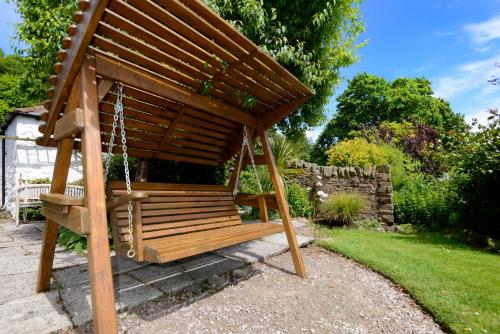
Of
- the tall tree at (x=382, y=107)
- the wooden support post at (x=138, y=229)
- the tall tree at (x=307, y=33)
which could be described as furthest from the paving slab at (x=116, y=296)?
the tall tree at (x=382, y=107)

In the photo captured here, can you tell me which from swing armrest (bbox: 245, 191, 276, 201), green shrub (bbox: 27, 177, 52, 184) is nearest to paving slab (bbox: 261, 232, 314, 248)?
swing armrest (bbox: 245, 191, 276, 201)

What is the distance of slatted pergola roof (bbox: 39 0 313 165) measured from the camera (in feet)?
6.17

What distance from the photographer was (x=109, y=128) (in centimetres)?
314

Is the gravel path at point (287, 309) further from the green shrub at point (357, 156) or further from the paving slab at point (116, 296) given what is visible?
the green shrub at point (357, 156)

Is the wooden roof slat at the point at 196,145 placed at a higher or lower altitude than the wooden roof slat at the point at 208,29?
lower

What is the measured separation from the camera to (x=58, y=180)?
2.35 m

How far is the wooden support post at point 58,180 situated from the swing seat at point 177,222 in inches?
19.2

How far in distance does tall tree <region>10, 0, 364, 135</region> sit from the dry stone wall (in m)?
2.37

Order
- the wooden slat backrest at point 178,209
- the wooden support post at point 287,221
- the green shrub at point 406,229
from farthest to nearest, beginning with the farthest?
1. the green shrub at point 406,229
2. the wooden support post at point 287,221
3. the wooden slat backrest at point 178,209

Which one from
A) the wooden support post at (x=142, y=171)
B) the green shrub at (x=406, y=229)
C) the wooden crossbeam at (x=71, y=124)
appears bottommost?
the green shrub at (x=406, y=229)

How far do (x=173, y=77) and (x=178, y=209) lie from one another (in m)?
1.54

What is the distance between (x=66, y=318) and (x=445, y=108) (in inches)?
1091

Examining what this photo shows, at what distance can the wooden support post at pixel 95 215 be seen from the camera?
5.41 ft

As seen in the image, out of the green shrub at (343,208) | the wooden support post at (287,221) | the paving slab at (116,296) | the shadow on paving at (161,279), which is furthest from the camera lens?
the green shrub at (343,208)
